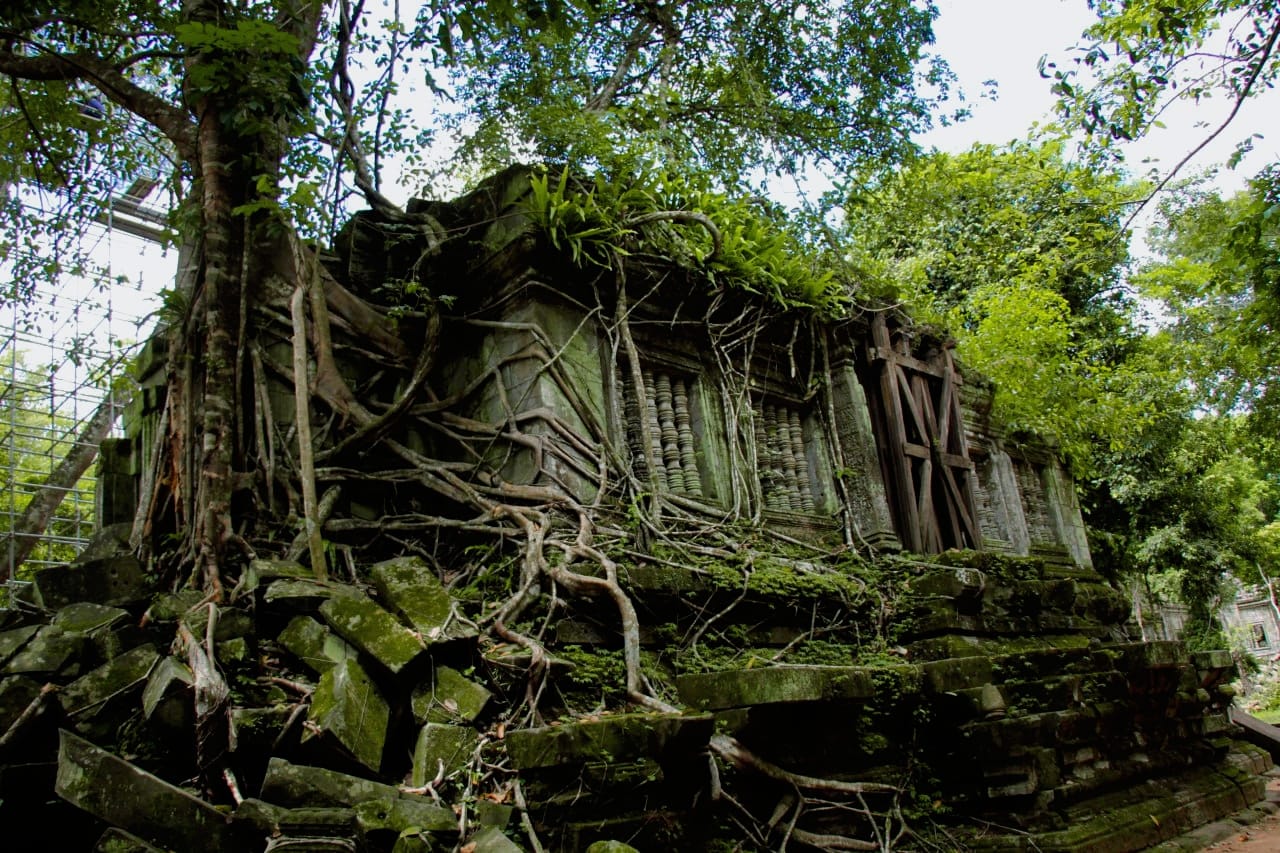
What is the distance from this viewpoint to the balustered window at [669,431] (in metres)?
5.89

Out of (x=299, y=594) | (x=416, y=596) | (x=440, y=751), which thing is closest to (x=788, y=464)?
(x=416, y=596)

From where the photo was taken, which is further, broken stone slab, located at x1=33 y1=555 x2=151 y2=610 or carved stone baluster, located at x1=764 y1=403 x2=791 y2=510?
carved stone baluster, located at x1=764 y1=403 x2=791 y2=510

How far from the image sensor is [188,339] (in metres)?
4.89

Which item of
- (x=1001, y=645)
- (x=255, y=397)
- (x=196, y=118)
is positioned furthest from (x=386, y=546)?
(x=1001, y=645)

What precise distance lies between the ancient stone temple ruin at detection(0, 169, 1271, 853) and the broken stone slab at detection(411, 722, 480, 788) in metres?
0.01

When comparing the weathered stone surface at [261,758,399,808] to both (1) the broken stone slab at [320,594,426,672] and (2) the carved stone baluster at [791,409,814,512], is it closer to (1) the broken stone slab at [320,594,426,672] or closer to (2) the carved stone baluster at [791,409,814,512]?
(1) the broken stone slab at [320,594,426,672]

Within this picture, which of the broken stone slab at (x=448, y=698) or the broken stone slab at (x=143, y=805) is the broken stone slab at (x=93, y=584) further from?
the broken stone slab at (x=448, y=698)

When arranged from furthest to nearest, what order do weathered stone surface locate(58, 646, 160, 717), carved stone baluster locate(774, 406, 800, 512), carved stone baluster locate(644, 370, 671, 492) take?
carved stone baluster locate(774, 406, 800, 512)
carved stone baluster locate(644, 370, 671, 492)
weathered stone surface locate(58, 646, 160, 717)

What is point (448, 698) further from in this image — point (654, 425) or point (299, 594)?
point (654, 425)

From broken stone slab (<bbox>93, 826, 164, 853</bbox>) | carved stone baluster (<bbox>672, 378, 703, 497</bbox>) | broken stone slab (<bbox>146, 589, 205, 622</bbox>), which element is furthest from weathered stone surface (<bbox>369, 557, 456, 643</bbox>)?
carved stone baluster (<bbox>672, 378, 703, 497</bbox>)

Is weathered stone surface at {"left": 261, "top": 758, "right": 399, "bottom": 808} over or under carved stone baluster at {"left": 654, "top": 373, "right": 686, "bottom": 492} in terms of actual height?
under

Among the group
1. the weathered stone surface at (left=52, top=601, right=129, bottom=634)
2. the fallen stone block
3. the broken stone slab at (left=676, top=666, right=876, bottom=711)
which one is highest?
the weathered stone surface at (left=52, top=601, right=129, bottom=634)

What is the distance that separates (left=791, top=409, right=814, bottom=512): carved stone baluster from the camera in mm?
6973

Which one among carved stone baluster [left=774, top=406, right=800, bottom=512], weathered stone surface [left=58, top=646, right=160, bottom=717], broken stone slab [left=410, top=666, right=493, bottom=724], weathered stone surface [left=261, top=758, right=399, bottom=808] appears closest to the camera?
weathered stone surface [left=261, top=758, right=399, bottom=808]
